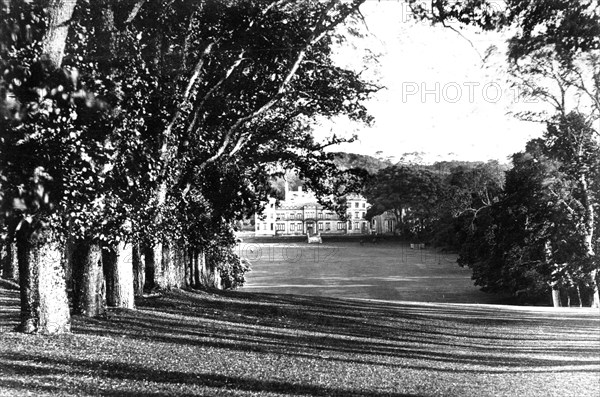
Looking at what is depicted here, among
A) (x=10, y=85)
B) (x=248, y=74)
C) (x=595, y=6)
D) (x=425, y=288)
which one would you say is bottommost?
(x=425, y=288)

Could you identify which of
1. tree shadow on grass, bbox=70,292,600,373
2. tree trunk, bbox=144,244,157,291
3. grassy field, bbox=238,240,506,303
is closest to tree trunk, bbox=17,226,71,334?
tree shadow on grass, bbox=70,292,600,373

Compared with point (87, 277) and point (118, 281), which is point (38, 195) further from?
point (118, 281)

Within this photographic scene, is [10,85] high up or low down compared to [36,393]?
up

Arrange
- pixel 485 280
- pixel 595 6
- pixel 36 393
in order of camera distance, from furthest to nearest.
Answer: pixel 485 280 < pixel 595 6 < pixel 36 393

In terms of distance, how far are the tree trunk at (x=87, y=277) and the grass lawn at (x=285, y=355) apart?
55 cm

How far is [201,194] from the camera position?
62.4 ft

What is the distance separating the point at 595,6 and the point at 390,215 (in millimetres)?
76845

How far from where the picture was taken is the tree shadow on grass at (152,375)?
7273 millimetres

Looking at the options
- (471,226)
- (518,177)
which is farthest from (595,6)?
(471,226)

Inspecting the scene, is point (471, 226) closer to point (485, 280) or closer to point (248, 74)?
point (485, 280)

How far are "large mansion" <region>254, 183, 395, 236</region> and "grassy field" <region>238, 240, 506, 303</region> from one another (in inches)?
190

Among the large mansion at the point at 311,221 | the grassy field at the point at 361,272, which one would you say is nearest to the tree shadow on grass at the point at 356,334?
the grassy field at the point at 361,272

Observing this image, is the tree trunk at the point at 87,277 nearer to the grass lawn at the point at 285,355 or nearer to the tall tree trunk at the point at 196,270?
the grass lawn at the point at 285,355

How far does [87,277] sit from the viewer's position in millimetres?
11672
